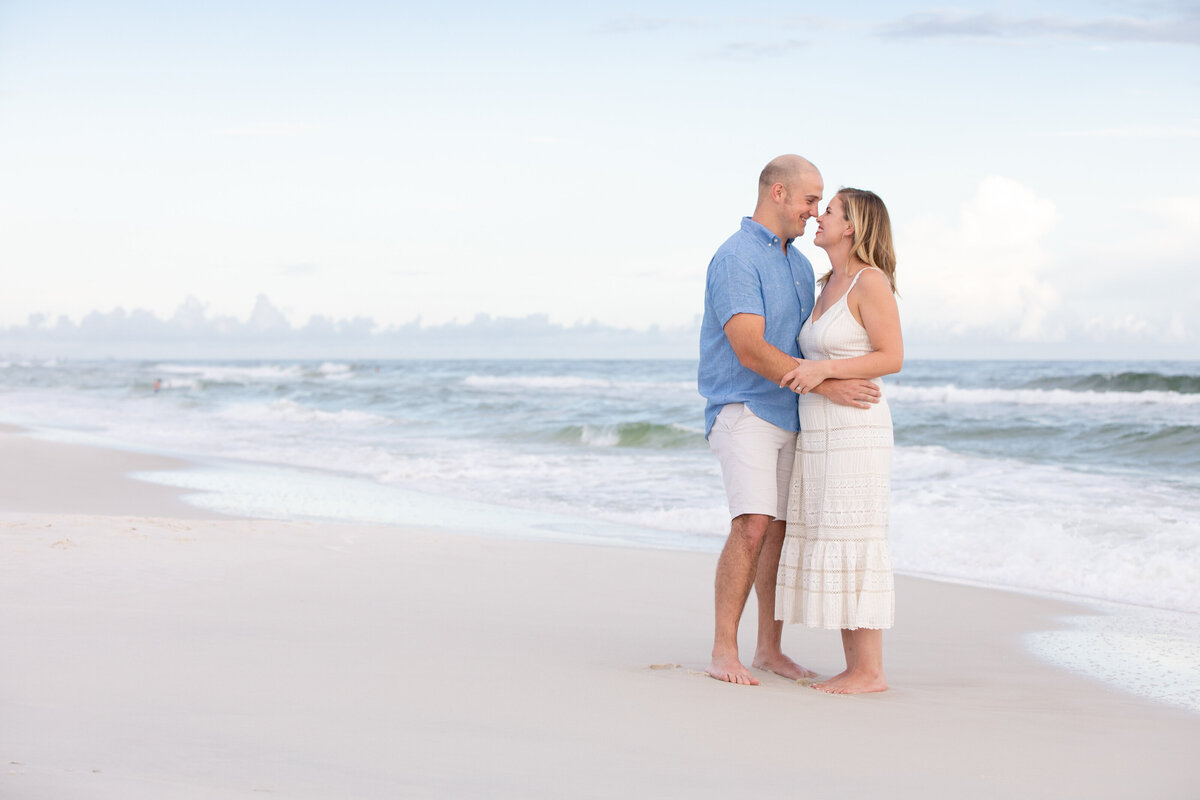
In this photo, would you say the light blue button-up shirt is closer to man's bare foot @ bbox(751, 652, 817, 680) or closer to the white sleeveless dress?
the white sleeveless dress

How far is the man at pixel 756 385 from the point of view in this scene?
3.81 metres

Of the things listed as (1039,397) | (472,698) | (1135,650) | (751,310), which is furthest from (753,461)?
(1039,397)

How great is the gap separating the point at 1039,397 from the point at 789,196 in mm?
27267

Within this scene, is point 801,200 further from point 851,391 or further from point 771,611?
point 771,611

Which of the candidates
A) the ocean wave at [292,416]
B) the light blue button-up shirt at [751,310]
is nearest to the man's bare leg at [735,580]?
the light blue button-up shirt at [751,310]

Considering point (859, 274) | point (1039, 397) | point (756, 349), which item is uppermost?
point (859, 274)

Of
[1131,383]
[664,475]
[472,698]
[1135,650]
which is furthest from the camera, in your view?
[1131,383]

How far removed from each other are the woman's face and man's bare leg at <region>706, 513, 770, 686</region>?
43.4 inches

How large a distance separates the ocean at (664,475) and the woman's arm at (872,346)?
7.23 ft

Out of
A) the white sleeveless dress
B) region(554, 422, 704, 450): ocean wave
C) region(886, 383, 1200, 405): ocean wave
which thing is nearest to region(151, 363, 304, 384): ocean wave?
region(886, 383, 1200, 405): ocean wave

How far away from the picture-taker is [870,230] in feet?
12.7

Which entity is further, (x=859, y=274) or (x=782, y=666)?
(x=782, y=666)

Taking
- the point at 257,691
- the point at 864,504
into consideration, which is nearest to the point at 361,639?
the point at 257,691

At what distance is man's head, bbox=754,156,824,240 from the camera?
398 centimetres
